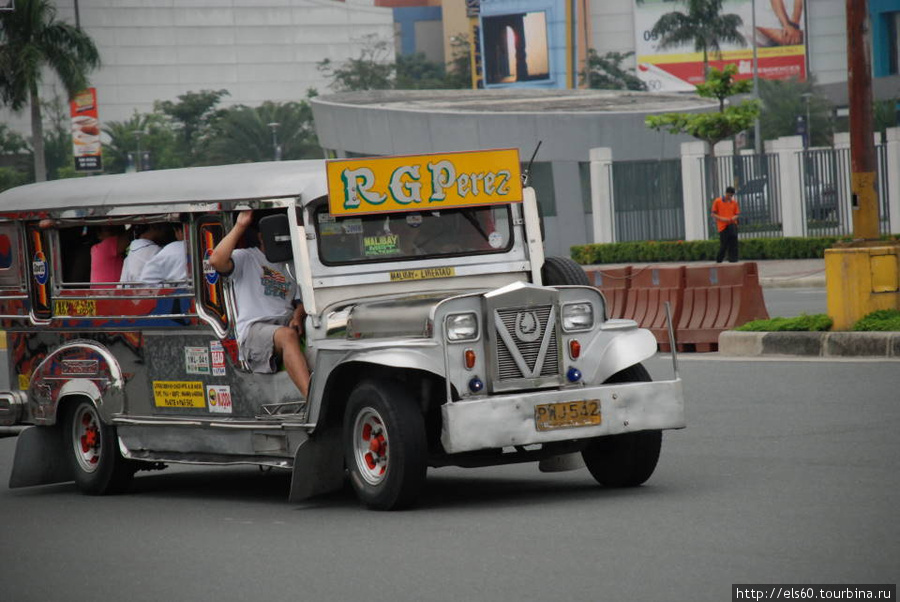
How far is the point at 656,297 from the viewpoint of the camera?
66.4 feet

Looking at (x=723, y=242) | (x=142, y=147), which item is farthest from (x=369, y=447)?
(x=142, y=147)

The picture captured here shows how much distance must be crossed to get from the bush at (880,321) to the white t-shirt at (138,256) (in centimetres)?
837

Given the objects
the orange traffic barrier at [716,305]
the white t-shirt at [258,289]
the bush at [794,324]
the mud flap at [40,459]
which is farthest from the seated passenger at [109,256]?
the orange traffic barrier at [716,305]

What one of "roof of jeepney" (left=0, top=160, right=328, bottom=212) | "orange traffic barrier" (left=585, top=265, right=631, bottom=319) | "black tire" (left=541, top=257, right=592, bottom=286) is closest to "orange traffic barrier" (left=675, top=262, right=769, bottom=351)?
"orange traffic barrier" (left=585, top=265, right=631, bottom=319)

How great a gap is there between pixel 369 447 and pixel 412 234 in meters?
1.63

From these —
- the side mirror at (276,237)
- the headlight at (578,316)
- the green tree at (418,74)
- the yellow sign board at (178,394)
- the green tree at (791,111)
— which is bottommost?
the yellow sign board at (178,394)

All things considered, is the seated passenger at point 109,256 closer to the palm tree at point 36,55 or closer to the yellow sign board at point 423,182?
the yellow sign board at point 423,182

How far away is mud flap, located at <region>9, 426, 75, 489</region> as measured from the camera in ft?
37.8

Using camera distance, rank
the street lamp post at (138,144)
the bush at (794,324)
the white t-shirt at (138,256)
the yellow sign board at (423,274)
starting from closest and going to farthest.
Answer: the yellow sign board at (423,274) < the white t-shirt at (138,256) < the bush at (794,324) < the street lamp post at (138,144)

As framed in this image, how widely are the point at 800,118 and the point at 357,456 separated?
7739cm

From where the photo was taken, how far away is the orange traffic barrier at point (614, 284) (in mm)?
20797

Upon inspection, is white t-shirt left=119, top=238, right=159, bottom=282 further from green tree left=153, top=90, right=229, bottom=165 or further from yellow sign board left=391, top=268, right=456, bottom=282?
green tree left=153, top=90, right=229, bottom=165

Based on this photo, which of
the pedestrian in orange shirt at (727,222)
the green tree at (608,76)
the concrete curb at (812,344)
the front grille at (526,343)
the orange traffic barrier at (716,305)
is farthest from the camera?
the green tree at (608,76)

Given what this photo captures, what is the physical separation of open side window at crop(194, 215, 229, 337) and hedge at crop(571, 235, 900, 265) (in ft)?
88.2
